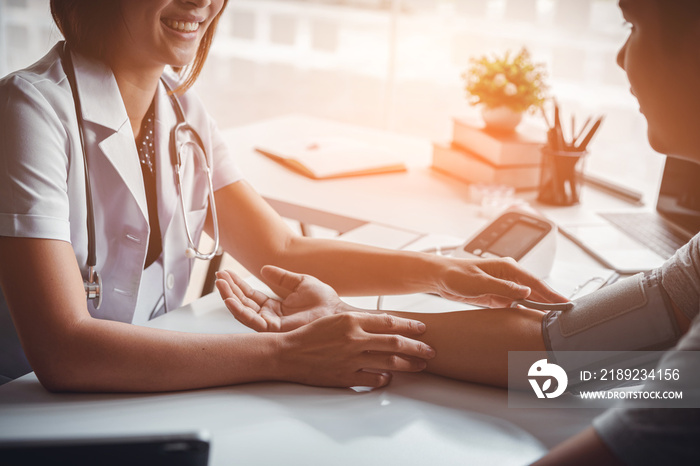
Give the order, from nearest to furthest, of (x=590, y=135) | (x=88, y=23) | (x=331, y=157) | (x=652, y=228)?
(x=88, y=23) < (x=652, y=228) < (x=590, y=135) < (x=331, y=157)

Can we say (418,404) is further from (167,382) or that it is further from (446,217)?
(446,217)

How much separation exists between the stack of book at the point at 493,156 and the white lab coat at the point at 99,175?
878 millimetres

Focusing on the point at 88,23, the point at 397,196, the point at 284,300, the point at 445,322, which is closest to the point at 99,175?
the point at 88,23

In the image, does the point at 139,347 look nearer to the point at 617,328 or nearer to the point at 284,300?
the point at 284,300

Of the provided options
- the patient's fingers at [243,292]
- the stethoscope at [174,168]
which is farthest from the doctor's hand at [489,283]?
the stethoscope at [174,168]

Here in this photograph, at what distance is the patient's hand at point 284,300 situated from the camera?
110 cm

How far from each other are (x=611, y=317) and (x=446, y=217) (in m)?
0.83

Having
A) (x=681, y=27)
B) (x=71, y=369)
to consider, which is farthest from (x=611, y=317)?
(x=71, y=369)

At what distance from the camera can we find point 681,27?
2.62ft

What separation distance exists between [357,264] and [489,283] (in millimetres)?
286

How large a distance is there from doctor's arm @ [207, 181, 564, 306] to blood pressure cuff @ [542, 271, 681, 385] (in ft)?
0.33

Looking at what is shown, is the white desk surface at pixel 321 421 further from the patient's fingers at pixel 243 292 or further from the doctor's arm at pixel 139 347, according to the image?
the patient's fingers at pixel 243 292

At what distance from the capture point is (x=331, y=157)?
219 cm

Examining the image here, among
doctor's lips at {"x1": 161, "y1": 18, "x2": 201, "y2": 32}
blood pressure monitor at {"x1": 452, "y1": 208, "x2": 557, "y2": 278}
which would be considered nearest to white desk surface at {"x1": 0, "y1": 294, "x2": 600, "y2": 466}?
blood pressure monitor at {"x1": 452, "y1": 208, "x2": 557, "y2": 278}
